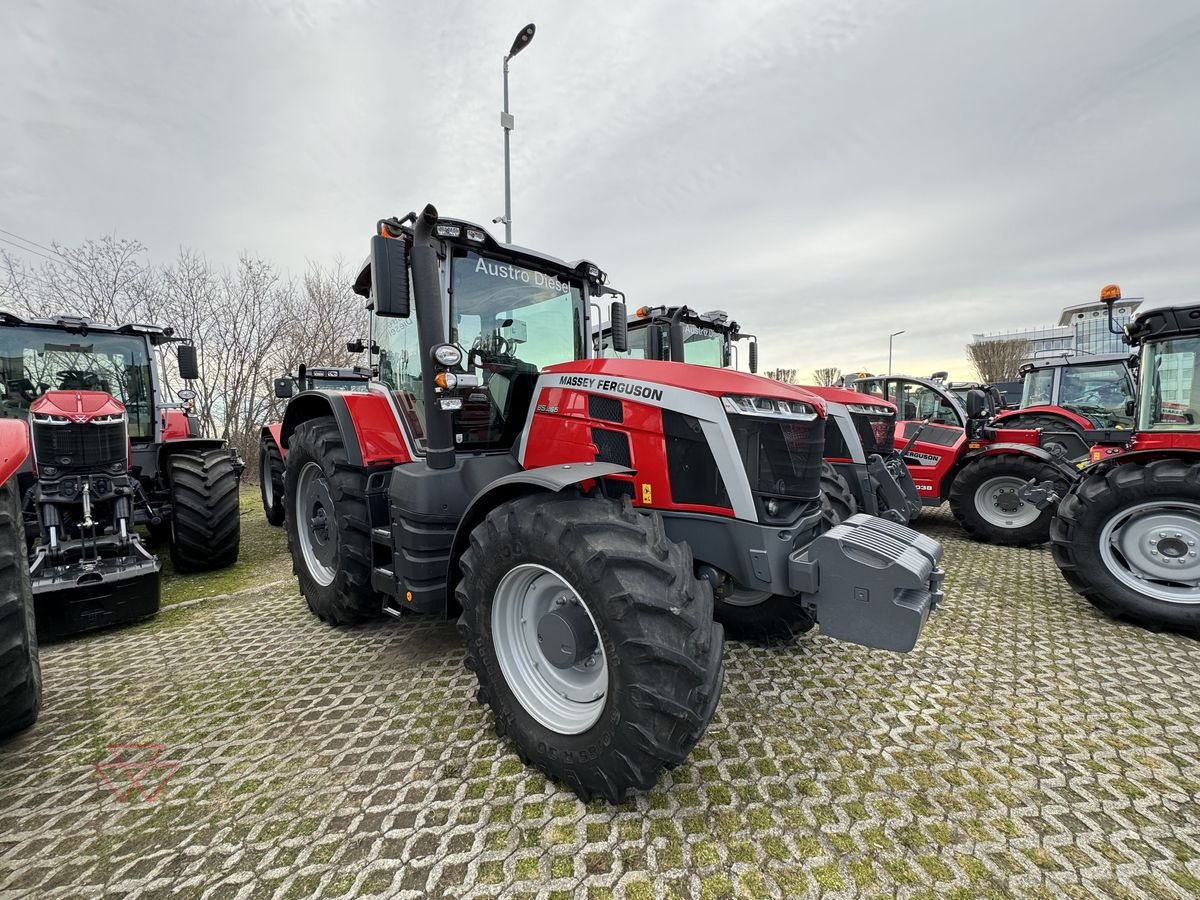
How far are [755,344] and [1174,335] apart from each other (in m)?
4.31

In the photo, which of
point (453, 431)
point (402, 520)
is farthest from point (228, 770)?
point (453, 431)

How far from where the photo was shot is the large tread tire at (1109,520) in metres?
3.47

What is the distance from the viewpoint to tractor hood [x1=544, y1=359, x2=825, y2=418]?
2.16 metres

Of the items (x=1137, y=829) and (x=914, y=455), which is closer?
(x=1137, y=829)

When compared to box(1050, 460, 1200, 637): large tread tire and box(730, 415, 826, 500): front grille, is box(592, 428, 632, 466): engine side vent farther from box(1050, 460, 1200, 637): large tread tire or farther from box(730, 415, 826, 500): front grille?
box(1050, 460, 1200, 637): large tread tire

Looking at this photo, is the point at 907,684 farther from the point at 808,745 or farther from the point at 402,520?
the point at 402,520

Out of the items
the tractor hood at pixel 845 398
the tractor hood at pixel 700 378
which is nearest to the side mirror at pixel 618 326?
the tractor hood at pixel 700 378

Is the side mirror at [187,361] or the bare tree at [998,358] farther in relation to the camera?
the bare tree at [998,358]

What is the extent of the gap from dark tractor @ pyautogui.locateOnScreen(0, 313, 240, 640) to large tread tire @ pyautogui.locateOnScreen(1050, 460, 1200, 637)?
648cm

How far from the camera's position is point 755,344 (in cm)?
768

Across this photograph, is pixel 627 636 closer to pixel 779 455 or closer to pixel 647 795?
pixel 647 795

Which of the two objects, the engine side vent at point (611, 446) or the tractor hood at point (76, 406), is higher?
the tractor hood at point (76, 406)

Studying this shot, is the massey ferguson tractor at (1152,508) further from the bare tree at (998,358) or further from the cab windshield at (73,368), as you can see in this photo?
the bare tree at (998,358)

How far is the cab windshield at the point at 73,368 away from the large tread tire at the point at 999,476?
8.75m
